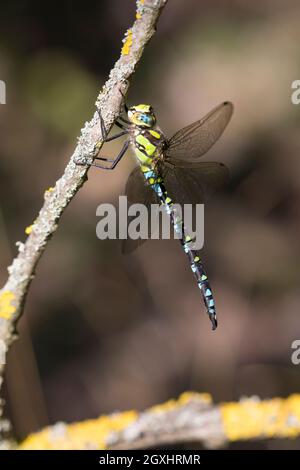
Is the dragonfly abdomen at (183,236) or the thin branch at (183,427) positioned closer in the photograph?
the thin branch at (183,427)

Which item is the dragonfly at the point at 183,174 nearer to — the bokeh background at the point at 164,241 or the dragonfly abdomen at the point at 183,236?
the dragonfly abdomen at the point at 183,236

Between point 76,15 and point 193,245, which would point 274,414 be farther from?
point 76,15

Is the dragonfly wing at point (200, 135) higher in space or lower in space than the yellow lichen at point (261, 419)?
higher

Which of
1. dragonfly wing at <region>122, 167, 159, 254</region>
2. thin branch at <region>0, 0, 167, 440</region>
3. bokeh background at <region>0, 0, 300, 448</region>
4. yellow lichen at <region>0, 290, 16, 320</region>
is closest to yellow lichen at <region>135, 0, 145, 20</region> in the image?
thin branch at <region>0, 0, 167, 440</region>

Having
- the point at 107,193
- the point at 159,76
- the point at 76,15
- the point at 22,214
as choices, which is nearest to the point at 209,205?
the point at 107,193

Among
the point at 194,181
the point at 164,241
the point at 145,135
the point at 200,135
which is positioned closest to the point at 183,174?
the point at 194,181

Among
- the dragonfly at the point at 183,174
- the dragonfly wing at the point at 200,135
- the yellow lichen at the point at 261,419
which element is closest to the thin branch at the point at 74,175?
the yellow lichen at the point at 261,419
